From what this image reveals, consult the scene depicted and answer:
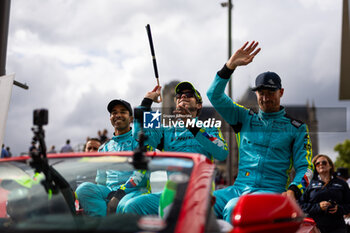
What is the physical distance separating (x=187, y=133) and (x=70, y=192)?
1646 millimetres

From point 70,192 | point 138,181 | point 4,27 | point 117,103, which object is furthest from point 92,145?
point 138,181

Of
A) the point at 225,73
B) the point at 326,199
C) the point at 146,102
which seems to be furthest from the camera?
the point at 326,199

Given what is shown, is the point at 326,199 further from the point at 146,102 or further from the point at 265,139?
the point at 146,102

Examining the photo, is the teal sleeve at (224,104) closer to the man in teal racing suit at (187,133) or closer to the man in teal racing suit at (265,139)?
the man in teal racing suit at (265,139)

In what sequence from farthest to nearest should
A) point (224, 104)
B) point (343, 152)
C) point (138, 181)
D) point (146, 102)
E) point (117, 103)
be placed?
point (343, 152) → point (117, 103) → point (146, 102) → point (224, 104) → point (138, 181)

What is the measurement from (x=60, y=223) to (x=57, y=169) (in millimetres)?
507

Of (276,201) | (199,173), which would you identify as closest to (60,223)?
(199,173)

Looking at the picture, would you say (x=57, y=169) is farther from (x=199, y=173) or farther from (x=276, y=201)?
(x=276, y=201)

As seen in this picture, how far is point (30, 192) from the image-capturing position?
246 cm

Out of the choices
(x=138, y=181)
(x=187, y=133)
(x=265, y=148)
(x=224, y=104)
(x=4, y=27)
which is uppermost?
(x=4, y=27)

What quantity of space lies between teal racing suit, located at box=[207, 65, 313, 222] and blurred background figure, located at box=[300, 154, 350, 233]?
254 centimetres

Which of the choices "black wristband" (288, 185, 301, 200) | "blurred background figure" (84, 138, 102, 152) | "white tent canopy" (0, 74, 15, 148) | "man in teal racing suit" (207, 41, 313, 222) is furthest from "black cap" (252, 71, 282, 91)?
"white tent canopy" (0, 74, 15, 148)

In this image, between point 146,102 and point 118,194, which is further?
point 146,102

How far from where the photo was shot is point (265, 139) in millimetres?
3678
